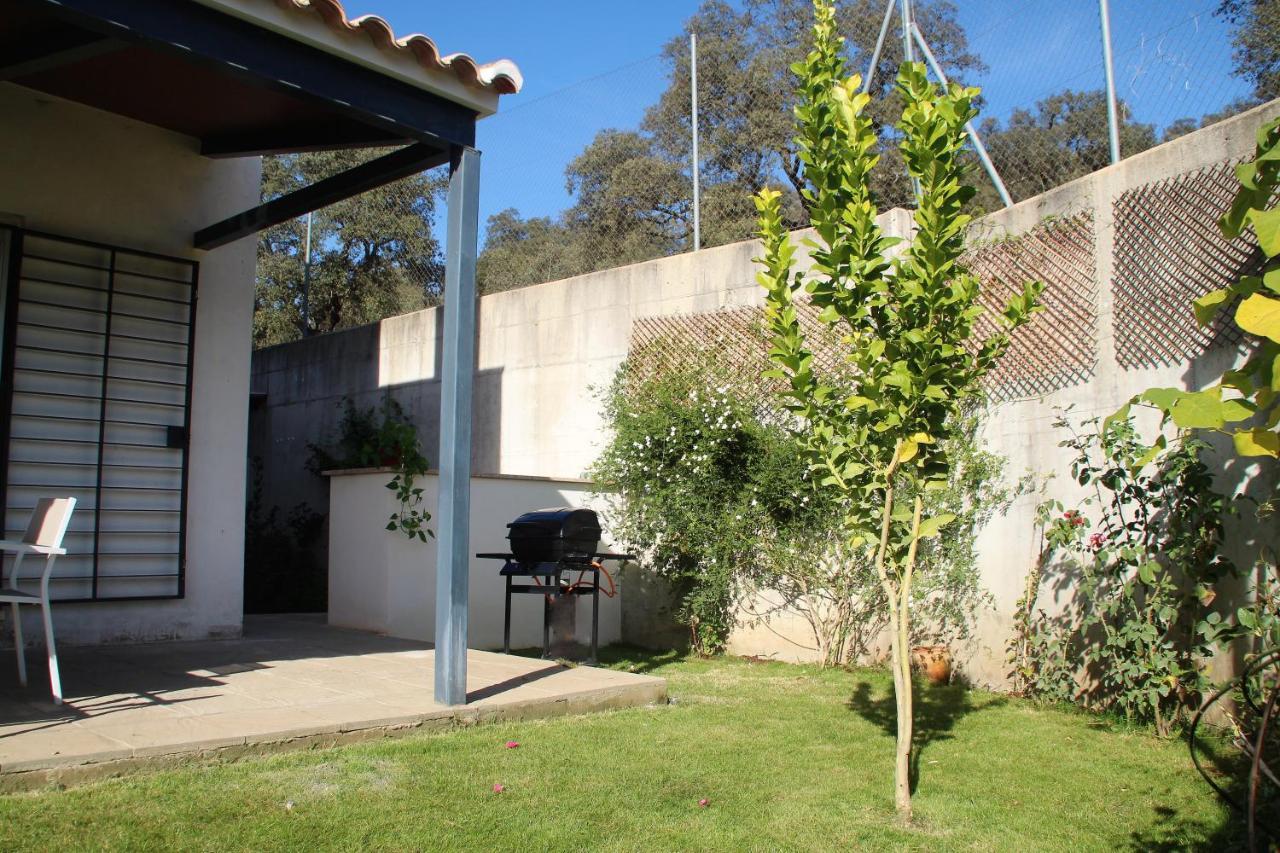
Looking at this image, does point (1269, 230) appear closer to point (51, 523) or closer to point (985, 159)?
point (51, 523)

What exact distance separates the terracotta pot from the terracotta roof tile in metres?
4.45

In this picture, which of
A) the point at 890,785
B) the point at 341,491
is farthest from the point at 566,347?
the point at 890,785

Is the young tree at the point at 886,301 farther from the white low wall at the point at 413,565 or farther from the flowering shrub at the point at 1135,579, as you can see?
the white low wall at the point at 413,565

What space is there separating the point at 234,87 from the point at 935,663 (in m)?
5.68

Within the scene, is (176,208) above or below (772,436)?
above

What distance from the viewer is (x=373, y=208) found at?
15234 mm

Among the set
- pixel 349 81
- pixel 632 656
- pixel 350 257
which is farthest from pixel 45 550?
pixel 350 257

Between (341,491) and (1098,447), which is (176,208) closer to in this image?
(341,491)

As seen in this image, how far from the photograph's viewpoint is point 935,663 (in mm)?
6777

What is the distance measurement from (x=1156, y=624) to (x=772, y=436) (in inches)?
118

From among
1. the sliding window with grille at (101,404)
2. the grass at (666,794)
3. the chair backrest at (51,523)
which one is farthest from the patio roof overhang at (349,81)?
the chair backrest at (51,523)

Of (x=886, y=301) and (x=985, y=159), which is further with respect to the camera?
(x=985, y=159)

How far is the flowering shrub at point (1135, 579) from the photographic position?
5.13 meters

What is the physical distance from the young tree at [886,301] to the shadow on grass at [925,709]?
1.33 meters
